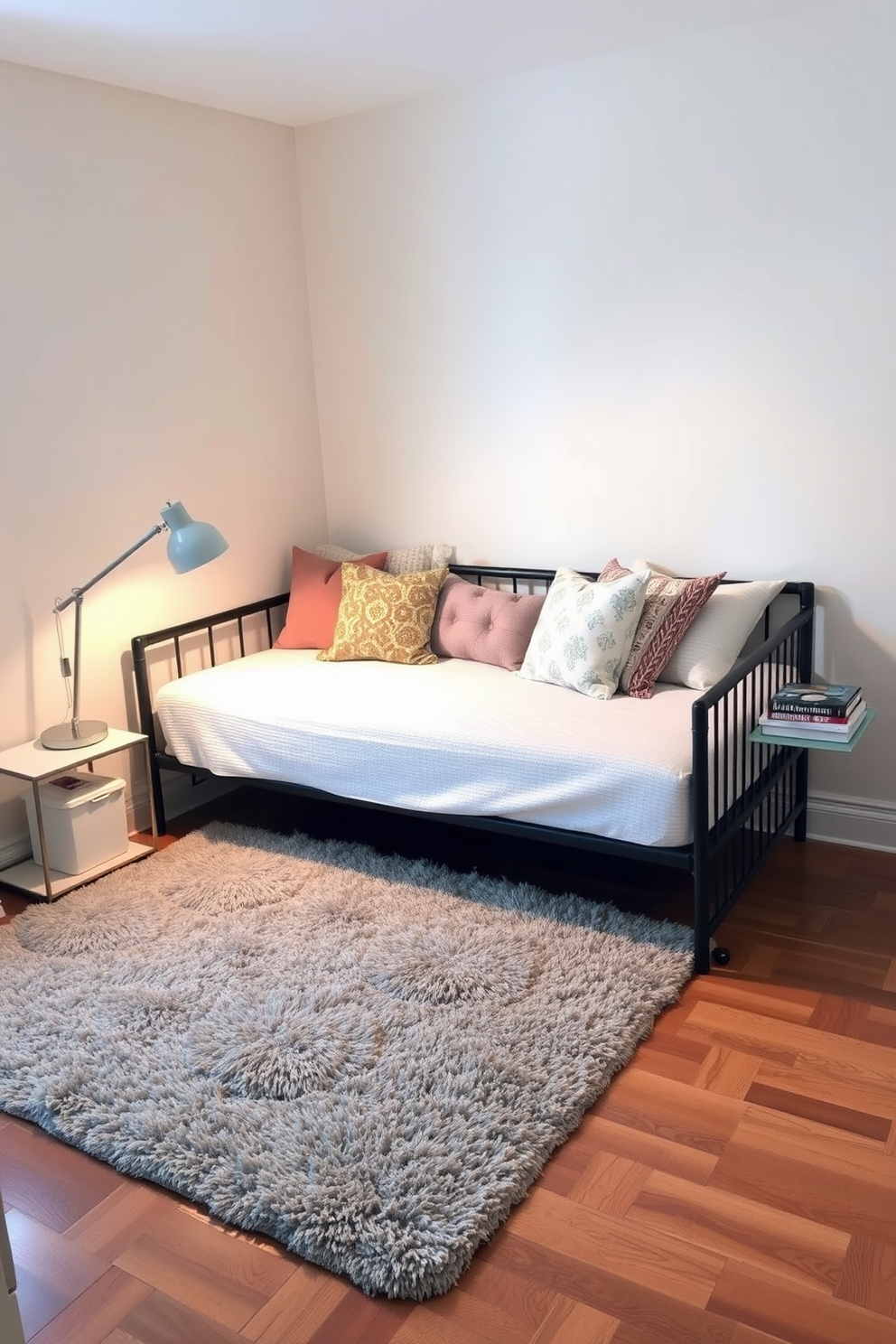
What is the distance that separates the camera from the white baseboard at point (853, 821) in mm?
3076

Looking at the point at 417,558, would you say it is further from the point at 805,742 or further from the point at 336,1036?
the point at 336,1036

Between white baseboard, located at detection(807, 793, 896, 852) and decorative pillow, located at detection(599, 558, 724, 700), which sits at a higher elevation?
decorative pillow, located at detection(599, 558, 724, 700)

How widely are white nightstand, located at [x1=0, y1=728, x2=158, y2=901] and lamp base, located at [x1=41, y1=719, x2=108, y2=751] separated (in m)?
0.02

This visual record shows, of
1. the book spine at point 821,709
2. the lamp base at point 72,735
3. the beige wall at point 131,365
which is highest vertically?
the beige wall at point 131,365

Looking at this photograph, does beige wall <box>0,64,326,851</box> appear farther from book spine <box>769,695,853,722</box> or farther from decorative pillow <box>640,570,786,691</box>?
book spine <box>769,695,853,722</box>

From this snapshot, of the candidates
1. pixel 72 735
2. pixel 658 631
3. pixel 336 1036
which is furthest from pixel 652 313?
pixel 336 1036

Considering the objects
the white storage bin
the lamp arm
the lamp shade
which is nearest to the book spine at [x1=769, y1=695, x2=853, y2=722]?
the lamp shade

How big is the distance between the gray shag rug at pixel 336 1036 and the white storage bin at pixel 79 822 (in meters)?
0.12

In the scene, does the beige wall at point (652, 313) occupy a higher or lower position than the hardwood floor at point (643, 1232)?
higher

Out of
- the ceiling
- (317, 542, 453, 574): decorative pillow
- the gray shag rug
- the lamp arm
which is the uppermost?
the ceiling

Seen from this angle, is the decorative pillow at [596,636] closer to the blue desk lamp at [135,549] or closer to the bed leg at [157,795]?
the blue desk lamp at [135,549]

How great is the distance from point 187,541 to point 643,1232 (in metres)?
2.00

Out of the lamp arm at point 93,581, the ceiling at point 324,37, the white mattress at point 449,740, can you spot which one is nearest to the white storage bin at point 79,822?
the white mattress at point 449,740

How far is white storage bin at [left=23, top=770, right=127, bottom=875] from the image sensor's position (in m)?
3.02
